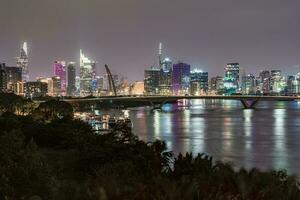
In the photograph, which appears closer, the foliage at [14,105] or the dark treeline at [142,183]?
the dark treeline at [142,183]

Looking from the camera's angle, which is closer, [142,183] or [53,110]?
[142,183]

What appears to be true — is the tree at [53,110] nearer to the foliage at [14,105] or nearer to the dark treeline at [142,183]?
the foliage at [14,105]

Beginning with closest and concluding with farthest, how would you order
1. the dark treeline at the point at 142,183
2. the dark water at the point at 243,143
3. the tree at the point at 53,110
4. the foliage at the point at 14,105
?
→ 1. the dark treeline at the point at 142,183
2. the dark water at the point at 243,143
3. the tree at the point at 53,110
4. the foliage at the point at 14,105

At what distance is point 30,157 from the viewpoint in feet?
34.6

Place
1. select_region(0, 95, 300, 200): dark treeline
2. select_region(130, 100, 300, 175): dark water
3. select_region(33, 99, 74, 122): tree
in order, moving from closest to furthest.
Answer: select_region(0, 95, 300, 200): dark treeline, select_region(130, 100, 300, 175): dark water, select_region(33, 99, 74, 122): tree

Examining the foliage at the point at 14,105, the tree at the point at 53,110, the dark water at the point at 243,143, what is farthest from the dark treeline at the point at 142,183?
the foliage at the point at 14,105

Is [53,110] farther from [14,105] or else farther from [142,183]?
[142,183]

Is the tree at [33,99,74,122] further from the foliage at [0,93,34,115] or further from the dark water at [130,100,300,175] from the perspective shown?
the dark water at [130,100,300,175]

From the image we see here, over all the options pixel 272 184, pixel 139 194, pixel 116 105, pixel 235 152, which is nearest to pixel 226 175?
pixel 272 184

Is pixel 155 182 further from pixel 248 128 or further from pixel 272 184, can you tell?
pixel 248 128

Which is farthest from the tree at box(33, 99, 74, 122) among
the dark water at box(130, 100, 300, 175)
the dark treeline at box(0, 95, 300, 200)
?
the dark treeline at box(0, 95, 300, 200)

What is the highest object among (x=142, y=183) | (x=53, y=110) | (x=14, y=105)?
(x=14, y=105)

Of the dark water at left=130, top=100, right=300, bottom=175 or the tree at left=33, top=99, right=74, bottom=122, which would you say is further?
the tree at left=33, top=99, right=74, bottom=122

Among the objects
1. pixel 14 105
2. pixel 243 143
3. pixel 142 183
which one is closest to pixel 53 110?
pixel 14 105
